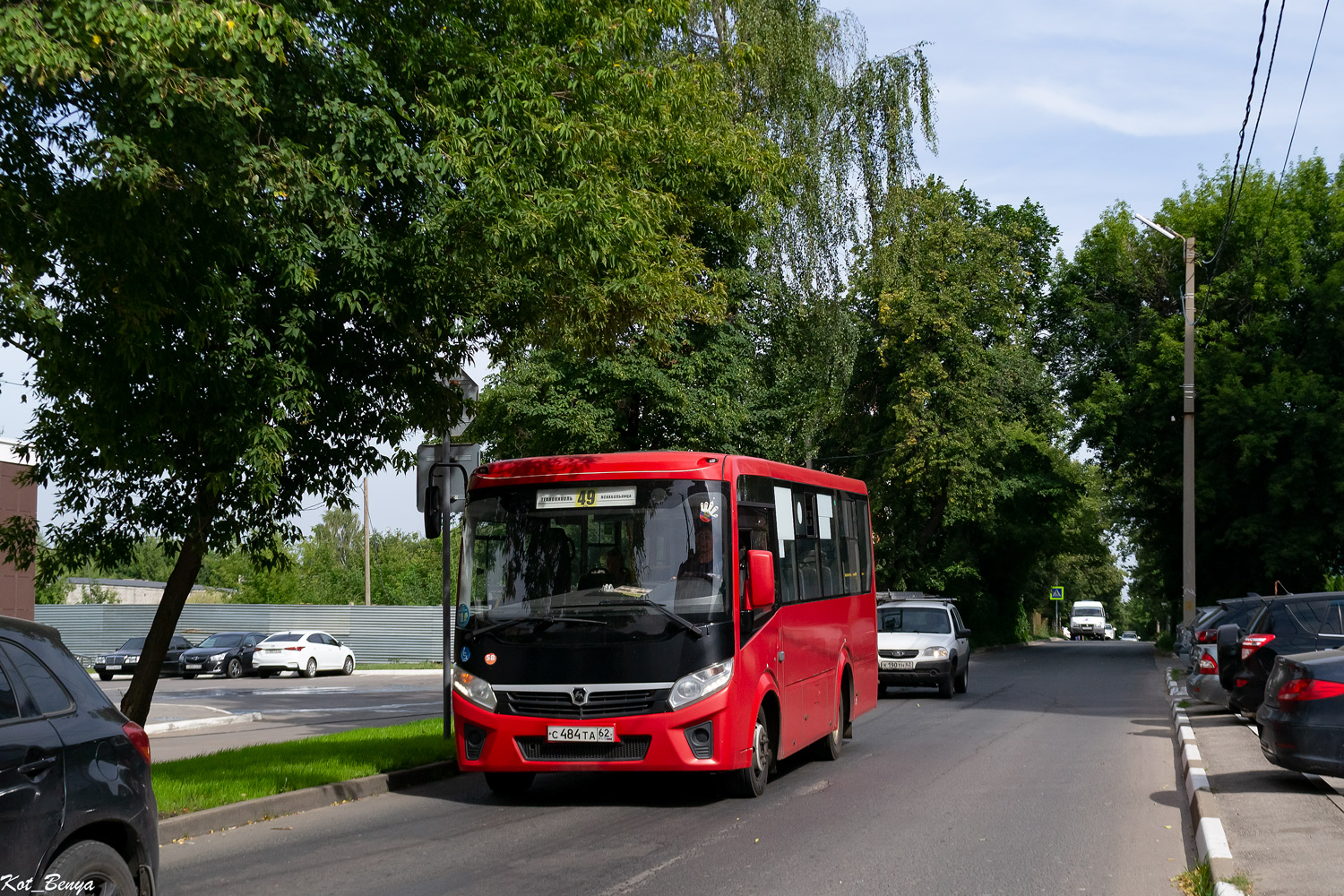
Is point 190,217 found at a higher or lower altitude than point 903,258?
lower

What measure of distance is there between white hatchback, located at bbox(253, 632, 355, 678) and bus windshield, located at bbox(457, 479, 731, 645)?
97.1 feet

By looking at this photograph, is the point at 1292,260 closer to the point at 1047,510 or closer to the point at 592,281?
the point at 1047,510

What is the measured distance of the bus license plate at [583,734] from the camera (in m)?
10.2

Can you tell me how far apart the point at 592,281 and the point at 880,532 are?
3676 cm

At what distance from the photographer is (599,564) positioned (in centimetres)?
1062

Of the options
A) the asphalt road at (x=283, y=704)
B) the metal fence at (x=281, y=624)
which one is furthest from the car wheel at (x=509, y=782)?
the metal fence at (x=281, y=624)

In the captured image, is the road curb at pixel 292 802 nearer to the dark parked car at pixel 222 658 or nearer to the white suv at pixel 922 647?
the white suv at pixel 922 647

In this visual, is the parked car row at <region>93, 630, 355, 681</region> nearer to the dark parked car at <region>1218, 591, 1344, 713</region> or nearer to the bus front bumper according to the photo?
the dark parked car at <region>1218, 591, 1344, 713</region>

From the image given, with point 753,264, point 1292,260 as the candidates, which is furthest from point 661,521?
point 1292,260

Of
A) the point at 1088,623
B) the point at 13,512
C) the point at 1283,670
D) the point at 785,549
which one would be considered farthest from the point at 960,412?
the point at 1088,623

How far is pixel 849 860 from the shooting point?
8094mm

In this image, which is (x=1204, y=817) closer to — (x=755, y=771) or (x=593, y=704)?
(x=755, y=771)

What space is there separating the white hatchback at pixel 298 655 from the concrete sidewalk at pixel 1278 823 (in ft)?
99.6

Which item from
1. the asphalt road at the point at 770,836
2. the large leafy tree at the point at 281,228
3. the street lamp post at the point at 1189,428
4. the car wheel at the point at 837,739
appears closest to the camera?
the asphalt road at the point at 770,836
